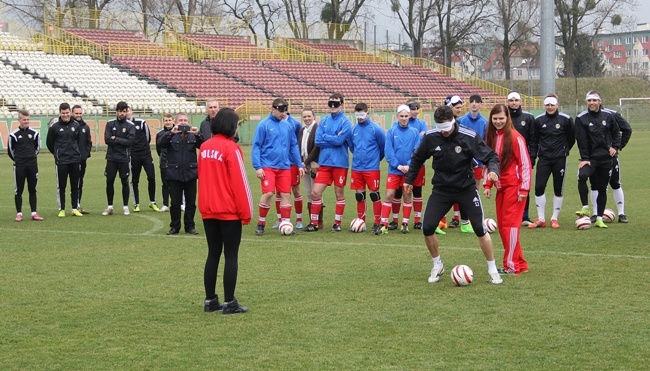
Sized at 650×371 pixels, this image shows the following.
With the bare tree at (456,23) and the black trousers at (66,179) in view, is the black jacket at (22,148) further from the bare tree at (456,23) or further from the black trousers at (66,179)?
the bare tree at (456,23)

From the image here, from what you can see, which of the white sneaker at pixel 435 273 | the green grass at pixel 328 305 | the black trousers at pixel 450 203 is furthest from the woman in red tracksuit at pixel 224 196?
the white sneaker at pixel 435 273

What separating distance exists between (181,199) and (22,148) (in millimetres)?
4005

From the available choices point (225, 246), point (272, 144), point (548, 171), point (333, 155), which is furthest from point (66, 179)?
point (225, 246)

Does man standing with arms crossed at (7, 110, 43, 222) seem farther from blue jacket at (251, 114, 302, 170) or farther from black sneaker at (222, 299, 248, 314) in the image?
black sneaker at (222, 299, 248, 314)

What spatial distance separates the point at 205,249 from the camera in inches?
487

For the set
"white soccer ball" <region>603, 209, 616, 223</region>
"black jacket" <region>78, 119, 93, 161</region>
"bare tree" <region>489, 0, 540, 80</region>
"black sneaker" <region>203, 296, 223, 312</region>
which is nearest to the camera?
"black sneaker" <region>203, 296, 223, 312</region>

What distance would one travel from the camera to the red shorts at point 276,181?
13562 millimetres

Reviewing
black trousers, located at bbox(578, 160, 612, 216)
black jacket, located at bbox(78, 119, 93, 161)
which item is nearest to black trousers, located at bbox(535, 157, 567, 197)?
black trousers, located at bbox(578, 160, 612, 216)

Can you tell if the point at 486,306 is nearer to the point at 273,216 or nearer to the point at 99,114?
the point at 273,216

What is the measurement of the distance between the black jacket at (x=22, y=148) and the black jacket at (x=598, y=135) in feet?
31.8

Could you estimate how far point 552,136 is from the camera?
13852mm

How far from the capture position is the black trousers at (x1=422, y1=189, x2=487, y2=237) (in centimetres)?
930

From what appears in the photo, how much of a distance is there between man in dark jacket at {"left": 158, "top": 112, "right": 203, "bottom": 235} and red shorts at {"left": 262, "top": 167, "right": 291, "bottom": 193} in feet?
3.78

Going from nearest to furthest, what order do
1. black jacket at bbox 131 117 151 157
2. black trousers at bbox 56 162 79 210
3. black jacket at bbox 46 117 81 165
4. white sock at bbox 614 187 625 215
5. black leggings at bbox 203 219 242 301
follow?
1. black leggings at bbox 203 219 242 301
2. white sock at bbox 614 187 625 215
3. black jacket at bbox 46 117 81 165
4. black trousers at bbox 56 162 79 210
5. black jacket at bbox 131 117 151 157
